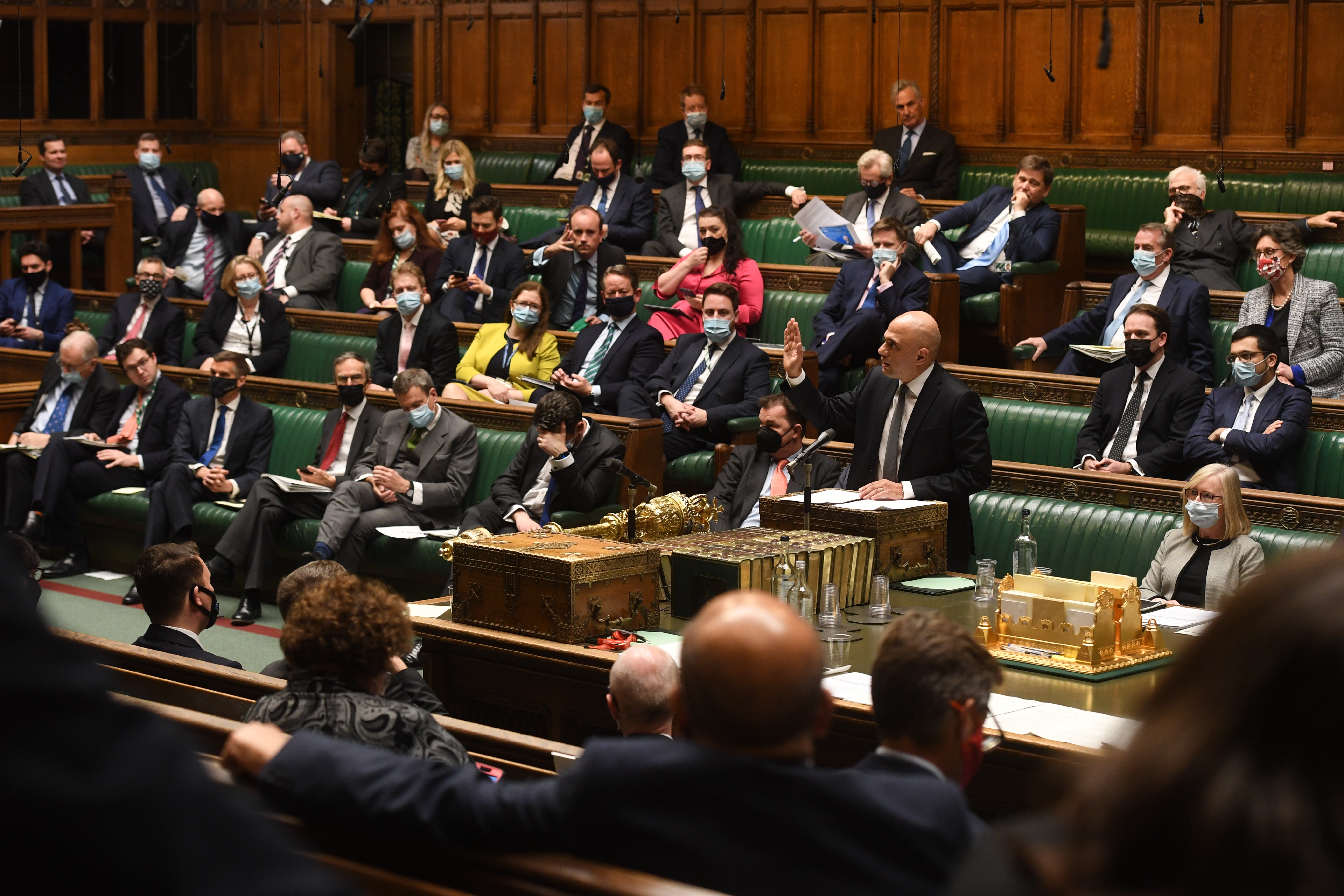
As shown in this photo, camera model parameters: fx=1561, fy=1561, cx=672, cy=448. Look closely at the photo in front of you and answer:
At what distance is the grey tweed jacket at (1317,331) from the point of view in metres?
6.64

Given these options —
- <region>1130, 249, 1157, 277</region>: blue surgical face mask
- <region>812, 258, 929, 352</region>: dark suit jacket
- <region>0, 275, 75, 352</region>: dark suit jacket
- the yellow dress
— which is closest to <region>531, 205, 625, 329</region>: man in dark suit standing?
the yellow dress

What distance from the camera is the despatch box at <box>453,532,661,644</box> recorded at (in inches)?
158

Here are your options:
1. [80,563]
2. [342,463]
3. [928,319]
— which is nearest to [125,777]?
[928,319]

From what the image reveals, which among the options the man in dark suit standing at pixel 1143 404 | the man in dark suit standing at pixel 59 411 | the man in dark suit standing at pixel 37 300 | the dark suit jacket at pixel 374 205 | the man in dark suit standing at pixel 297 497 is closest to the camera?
the man in dark suit standing at pixel 1143 404

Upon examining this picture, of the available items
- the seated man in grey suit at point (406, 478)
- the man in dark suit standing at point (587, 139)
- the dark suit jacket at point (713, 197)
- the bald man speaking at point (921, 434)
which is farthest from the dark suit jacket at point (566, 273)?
the bald man speaking at point (921, 434)

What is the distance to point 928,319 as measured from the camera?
4.98 meters

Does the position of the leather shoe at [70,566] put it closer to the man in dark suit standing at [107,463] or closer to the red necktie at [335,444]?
the man in dark suit standing at [107,463]

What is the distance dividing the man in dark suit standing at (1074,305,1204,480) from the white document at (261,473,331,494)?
3.22m

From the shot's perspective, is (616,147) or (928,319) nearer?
(928,319)

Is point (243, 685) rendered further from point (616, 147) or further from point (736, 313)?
point (616, 147)

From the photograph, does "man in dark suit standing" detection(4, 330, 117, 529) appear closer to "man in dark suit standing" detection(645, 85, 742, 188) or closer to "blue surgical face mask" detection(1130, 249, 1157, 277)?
"man in dark suit standing" detection(645, 85, 742, 188)

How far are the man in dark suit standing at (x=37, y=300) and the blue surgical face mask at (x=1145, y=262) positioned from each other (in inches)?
245

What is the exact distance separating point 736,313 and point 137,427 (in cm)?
304

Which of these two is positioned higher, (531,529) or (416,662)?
(531,529)
